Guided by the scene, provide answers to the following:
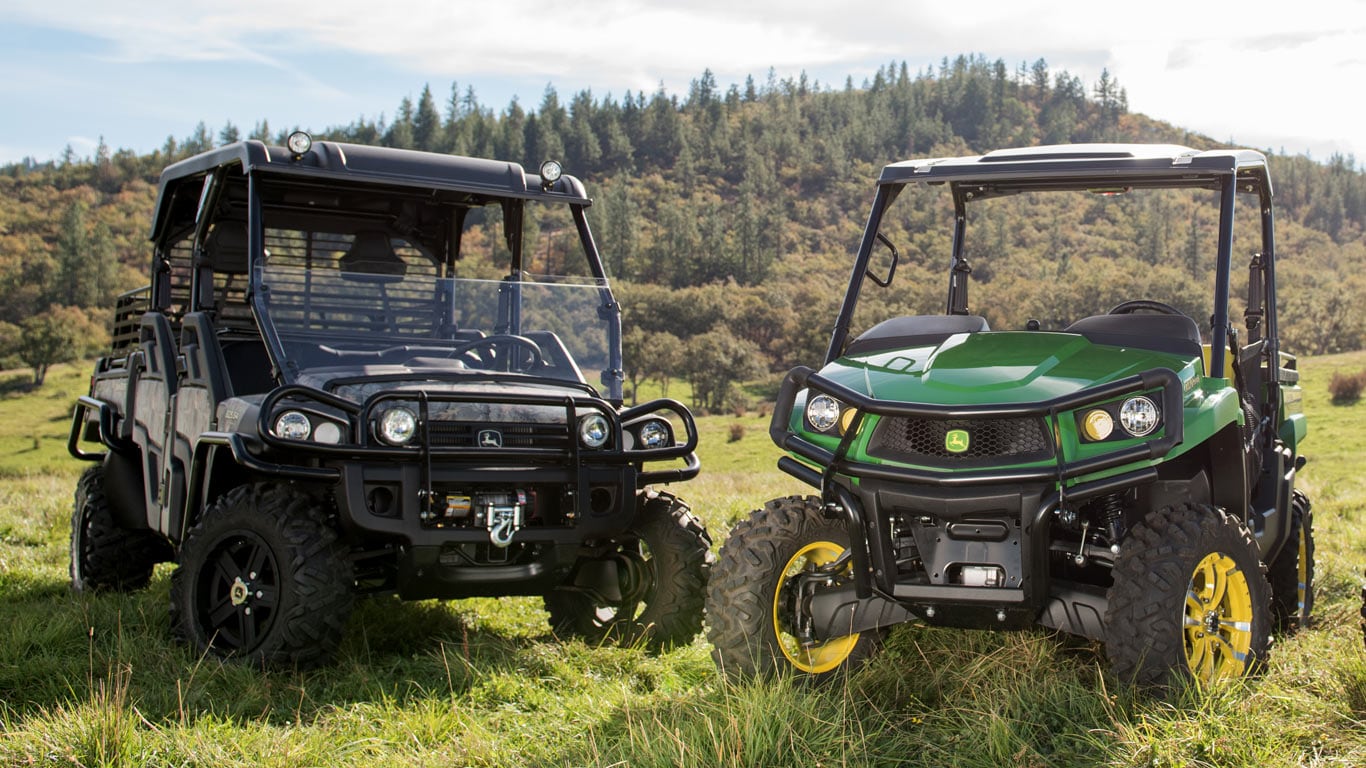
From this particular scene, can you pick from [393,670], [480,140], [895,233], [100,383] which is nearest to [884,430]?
[393,670]

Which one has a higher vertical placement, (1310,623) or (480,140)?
(480,140)

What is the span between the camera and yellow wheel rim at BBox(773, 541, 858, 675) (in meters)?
4.61

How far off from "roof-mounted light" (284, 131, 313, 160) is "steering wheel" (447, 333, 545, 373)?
132cm

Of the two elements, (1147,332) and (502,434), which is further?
(502,434)

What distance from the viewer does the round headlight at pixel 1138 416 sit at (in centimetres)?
416

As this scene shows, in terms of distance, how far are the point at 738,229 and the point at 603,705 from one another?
456 ft

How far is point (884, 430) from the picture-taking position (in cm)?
439

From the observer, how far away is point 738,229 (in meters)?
142

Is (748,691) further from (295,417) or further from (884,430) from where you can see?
(295,417)

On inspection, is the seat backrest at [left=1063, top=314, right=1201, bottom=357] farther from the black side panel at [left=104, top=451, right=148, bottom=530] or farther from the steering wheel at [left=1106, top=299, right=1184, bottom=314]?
the black side panel at [left=104, top=451, right=148, bottom=530]

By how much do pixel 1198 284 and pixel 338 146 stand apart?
181 inches

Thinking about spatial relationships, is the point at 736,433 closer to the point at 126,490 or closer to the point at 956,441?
the point at 126,490

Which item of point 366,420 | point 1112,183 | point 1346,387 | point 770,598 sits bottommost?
point 1346,387

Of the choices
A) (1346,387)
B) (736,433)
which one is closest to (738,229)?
(736,433)
